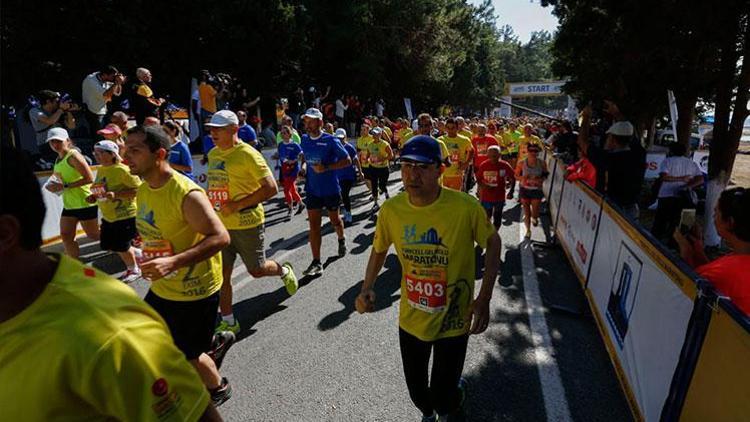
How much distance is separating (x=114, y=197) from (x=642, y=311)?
5859mm

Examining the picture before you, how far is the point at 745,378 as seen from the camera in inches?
74.5

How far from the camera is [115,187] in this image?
580 centimetres

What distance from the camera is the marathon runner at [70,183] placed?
5984mm

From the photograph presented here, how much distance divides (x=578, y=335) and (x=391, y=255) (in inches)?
123

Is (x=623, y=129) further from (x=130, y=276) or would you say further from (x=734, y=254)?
(x=130, y=276)

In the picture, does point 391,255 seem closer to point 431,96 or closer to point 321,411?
point 321,411

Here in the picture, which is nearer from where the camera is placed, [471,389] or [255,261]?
[471,389]

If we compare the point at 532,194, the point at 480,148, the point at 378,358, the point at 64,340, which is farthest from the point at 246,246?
the point at 480,148

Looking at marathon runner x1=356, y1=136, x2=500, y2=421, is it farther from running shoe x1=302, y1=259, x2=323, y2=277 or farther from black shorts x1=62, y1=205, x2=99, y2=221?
black shorts x1=62, y1=205, x2=99, y2=221

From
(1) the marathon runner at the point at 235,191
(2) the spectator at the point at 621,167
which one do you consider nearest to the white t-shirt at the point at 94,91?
(1) the marathon runner at the point at 235,191

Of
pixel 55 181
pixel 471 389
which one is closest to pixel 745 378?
pixel 471 389

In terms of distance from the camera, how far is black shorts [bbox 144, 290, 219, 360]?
3.07m

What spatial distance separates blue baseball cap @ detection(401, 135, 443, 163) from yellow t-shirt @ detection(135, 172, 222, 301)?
1.37 m

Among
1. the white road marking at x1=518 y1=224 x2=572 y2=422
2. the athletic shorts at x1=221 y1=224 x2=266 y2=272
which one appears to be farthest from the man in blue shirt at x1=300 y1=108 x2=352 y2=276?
the white road marking at x1=518 y1=224 x2=572 y2=422
